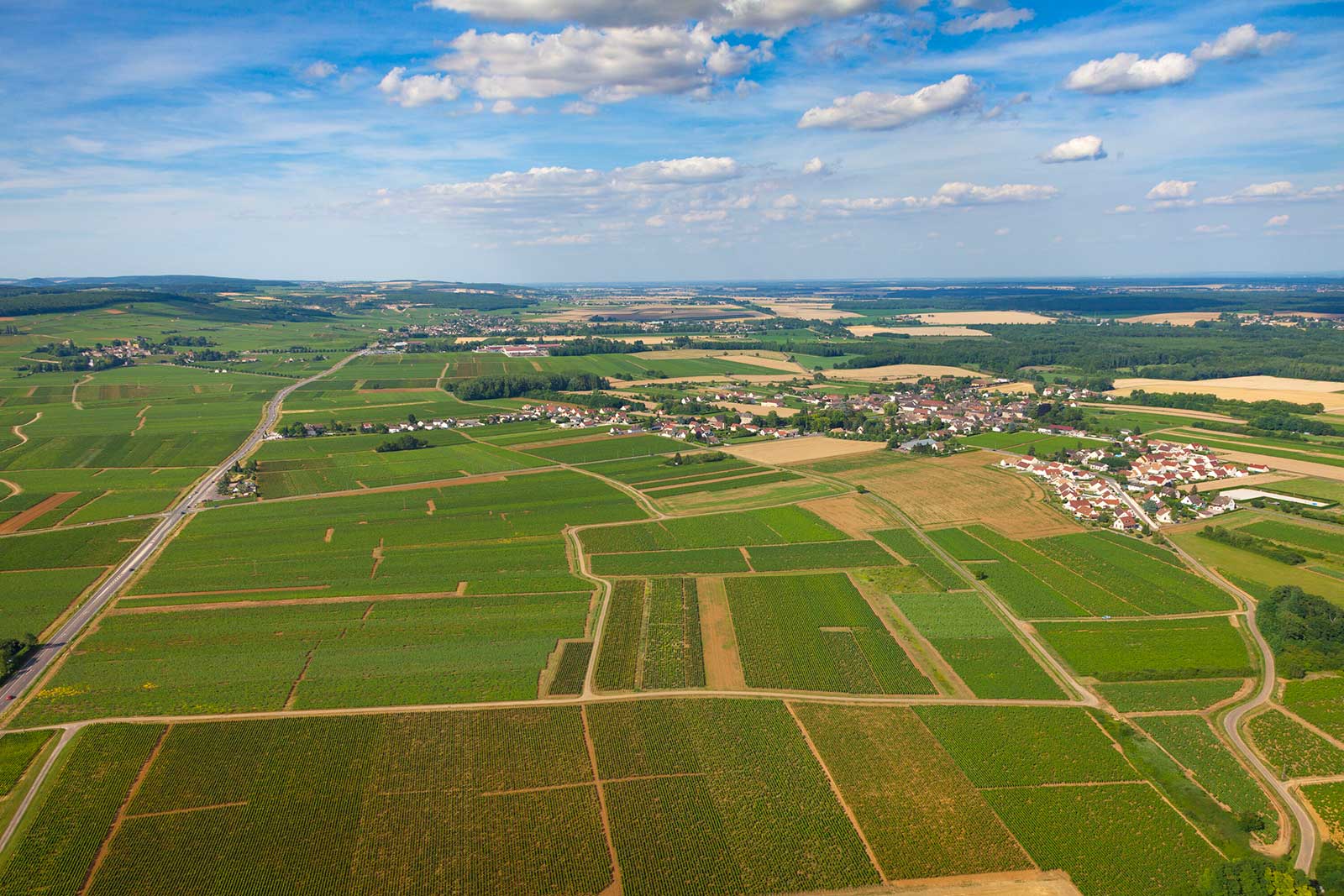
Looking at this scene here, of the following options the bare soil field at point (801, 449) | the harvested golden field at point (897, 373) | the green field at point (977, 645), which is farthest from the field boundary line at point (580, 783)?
the harvested golden field at point (897, 373)

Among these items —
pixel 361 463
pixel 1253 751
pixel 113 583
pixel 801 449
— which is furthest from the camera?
pixel 801 449

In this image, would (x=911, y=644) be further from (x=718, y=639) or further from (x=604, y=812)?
(x=604, y=812)

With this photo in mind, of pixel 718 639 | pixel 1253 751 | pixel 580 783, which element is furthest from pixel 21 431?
pixel 1253 751

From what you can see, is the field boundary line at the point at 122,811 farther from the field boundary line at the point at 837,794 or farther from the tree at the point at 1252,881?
the tree at the point at 1252,881

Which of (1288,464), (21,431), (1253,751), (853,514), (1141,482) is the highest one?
(21,431)

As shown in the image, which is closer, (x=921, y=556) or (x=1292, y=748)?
(x=1292, y=748)

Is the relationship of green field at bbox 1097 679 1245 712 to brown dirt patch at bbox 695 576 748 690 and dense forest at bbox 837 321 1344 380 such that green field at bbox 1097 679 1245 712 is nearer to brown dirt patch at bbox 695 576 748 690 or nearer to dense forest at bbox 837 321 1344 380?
brown dirt patch at bbox 695 576 748 690
